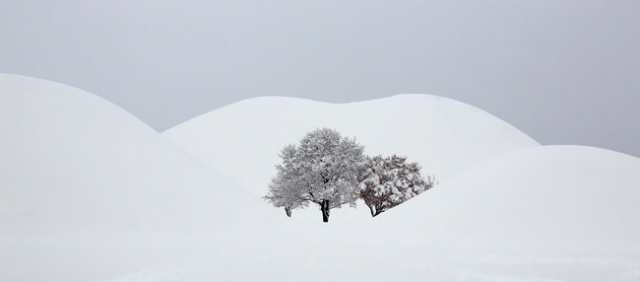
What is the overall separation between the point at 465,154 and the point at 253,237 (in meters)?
59.9

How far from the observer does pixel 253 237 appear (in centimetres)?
1908

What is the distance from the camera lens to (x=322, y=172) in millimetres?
36406

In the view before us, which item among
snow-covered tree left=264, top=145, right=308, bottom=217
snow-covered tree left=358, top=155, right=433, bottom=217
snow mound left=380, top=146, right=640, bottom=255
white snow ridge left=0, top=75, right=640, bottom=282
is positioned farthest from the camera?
snow-covered tree left=264, top=145, right=308, bottom=217

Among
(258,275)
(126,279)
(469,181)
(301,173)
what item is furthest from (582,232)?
(301,173)

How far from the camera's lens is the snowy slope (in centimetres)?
7188

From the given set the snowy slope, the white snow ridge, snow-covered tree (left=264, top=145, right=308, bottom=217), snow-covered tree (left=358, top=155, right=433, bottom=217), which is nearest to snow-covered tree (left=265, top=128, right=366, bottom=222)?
snow-covered tree (left=264, top=145, right=308, bottom=217)

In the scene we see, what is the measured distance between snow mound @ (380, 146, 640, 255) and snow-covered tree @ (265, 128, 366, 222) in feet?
39.5

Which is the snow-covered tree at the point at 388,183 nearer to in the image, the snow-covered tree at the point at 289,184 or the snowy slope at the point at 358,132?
the snow-covered tree at the point at 289,184

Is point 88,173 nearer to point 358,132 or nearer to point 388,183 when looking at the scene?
point 388,183

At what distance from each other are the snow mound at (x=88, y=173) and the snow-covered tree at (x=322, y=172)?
994 cm

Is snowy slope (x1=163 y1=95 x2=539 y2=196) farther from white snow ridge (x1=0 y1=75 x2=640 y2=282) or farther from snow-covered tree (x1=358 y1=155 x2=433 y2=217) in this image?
white snow ridge (x1=0 y1=75 x2=640 y2=282)

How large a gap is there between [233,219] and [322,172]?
15.0 m

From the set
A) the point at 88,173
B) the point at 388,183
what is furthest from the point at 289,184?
the point at 88,173

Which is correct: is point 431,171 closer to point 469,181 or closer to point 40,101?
point 469,181
